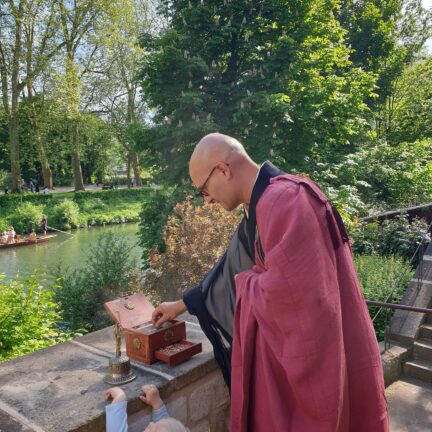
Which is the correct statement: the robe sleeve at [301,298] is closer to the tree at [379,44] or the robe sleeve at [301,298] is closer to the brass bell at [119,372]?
the brass bell at [119,372]

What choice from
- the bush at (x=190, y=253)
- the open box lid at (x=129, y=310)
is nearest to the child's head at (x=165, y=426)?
the open box lid at (x=129, y=310)

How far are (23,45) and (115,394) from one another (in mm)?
27605

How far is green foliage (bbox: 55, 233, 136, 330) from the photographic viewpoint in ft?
20.9

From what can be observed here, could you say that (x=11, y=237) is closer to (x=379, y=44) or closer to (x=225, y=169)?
(x=379, y=44)

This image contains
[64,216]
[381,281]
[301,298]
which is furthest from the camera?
[64,216]

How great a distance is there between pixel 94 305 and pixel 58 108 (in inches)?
873

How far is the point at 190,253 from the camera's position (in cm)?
558

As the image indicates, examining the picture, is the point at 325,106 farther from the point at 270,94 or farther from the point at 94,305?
the point at 94,305

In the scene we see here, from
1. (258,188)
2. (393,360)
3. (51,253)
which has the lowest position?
(51,253)

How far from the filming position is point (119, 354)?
1.95m

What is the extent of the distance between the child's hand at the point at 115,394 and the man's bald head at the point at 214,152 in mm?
949

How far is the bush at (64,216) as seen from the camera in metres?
25.2

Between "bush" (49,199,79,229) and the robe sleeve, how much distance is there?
25293 millimetres

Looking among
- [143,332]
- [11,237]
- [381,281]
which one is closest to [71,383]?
[143,332]
